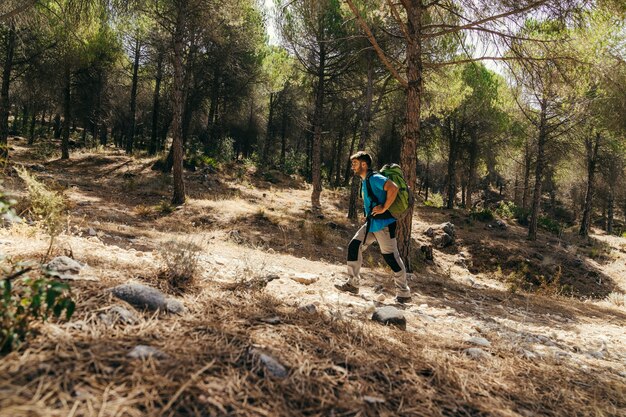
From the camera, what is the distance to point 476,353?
2.53 m

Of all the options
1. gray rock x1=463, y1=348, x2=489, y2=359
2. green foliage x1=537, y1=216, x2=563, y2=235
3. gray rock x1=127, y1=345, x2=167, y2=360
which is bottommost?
gray rock x1=463, y1=348, x2=489, y2=359

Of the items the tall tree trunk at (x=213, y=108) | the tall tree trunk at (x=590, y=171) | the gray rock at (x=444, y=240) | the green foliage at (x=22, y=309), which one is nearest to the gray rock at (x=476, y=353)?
the green foliage at (x=22, y=309)

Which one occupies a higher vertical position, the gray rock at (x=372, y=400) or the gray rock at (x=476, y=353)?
the gray rock at (x=372, y=400)

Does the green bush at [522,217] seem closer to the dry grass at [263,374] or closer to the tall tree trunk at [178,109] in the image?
the tall tree trunk at [178,109]

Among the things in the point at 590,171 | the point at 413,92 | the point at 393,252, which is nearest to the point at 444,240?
the point at 413,92

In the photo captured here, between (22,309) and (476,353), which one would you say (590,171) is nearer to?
(476,353)

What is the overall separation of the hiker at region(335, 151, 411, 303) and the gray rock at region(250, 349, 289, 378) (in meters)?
2.86

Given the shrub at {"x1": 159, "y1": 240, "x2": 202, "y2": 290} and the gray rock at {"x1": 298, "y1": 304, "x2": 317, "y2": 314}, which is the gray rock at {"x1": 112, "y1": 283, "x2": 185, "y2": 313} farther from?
the gray rock at {"x1": 298, "y1": 304, "x2": 317, "y2": 314}

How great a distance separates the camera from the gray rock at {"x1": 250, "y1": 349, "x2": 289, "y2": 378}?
Result: 174 cm

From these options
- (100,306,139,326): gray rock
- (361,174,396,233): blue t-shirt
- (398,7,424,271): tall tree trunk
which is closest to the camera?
(100,306,139,326): gray rock

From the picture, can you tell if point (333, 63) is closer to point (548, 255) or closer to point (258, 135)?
point (548, 255)

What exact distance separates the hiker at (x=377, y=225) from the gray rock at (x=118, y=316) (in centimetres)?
302

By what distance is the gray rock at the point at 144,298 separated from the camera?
220cm

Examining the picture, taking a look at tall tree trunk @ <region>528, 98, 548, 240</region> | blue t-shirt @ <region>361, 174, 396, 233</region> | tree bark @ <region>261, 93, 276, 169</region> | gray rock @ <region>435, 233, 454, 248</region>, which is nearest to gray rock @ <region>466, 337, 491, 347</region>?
blue t-shirt @ <region>361, 174, 396, 233</region>
